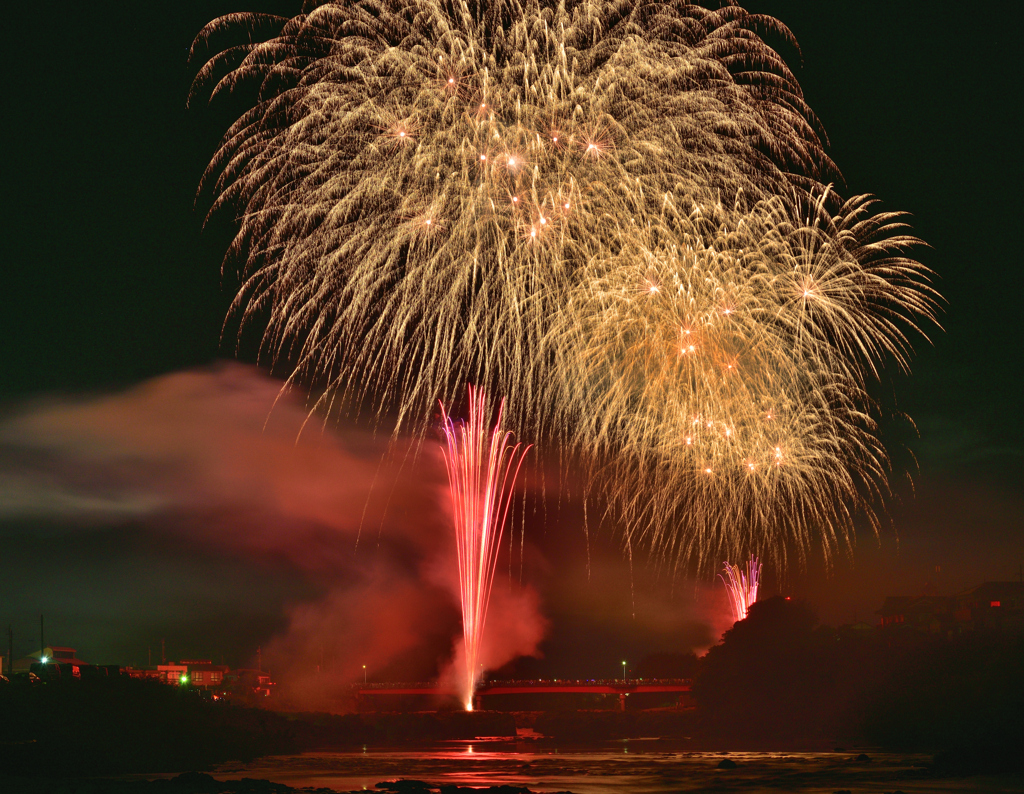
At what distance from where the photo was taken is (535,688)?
5719 inches

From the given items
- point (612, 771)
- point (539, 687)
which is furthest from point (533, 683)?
point (612, 771)

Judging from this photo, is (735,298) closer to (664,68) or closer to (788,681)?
(664,68)

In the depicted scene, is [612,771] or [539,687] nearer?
[612,771]

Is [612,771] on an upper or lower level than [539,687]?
upper

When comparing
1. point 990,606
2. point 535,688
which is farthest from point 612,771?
point 990,606

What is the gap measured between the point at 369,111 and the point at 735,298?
1629 centimetres

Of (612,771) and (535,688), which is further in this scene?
(535,688)

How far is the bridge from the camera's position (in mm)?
140500

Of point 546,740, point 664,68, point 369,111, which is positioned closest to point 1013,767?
point 664,68

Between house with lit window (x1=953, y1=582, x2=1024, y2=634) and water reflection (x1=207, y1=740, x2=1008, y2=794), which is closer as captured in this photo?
water reflection (x1=207, y1=740, x2=1008, y2=794)

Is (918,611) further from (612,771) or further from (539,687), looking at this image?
(612,771)

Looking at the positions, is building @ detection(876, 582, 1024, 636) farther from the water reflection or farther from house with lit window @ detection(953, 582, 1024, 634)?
the water reflection

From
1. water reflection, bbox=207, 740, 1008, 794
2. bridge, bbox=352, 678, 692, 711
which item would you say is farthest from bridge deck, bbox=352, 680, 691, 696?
water reflection, bbox=207, 740, 1008, 794

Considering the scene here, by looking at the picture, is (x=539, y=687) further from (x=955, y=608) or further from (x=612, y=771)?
(x=612, y=771)
